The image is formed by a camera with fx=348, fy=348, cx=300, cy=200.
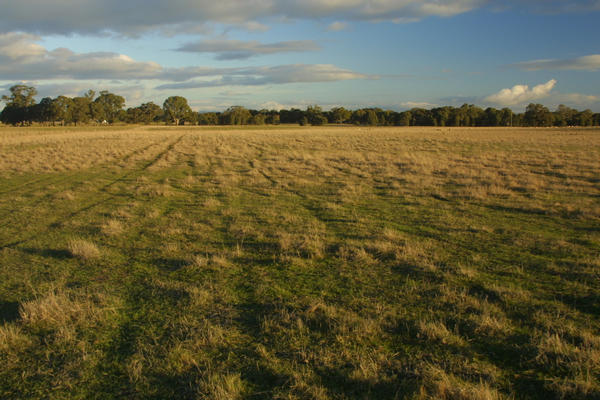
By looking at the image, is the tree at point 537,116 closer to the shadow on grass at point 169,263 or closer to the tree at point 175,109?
the tree at point 175,109

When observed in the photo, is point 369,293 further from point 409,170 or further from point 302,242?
point 409,170

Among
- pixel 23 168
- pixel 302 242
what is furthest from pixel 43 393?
pixel 23 168

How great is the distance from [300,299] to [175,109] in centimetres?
16320

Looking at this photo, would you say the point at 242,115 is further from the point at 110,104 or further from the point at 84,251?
the point at 84,251

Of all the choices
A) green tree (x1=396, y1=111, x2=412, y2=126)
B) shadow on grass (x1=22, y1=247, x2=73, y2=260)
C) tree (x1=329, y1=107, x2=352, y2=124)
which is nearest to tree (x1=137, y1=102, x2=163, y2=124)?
tree (x1=329, y1=107, x2=352, y2=124)

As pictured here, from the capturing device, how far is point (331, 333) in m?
4.63

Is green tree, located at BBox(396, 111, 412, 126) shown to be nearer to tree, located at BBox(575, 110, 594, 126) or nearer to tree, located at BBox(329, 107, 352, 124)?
tree, located at BBox(329, 107, 352, 124)

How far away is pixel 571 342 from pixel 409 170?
16.7 m

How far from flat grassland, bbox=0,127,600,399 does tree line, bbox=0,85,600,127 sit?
131 m

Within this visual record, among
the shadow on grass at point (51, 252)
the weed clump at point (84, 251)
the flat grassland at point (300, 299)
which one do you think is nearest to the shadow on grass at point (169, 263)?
the flat grassland at point (300, 299)

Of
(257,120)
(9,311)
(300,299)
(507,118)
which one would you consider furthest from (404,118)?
(9,311)

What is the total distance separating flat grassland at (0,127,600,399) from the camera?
381cm

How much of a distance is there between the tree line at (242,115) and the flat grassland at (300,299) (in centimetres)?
13051

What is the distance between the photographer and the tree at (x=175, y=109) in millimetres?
152875
